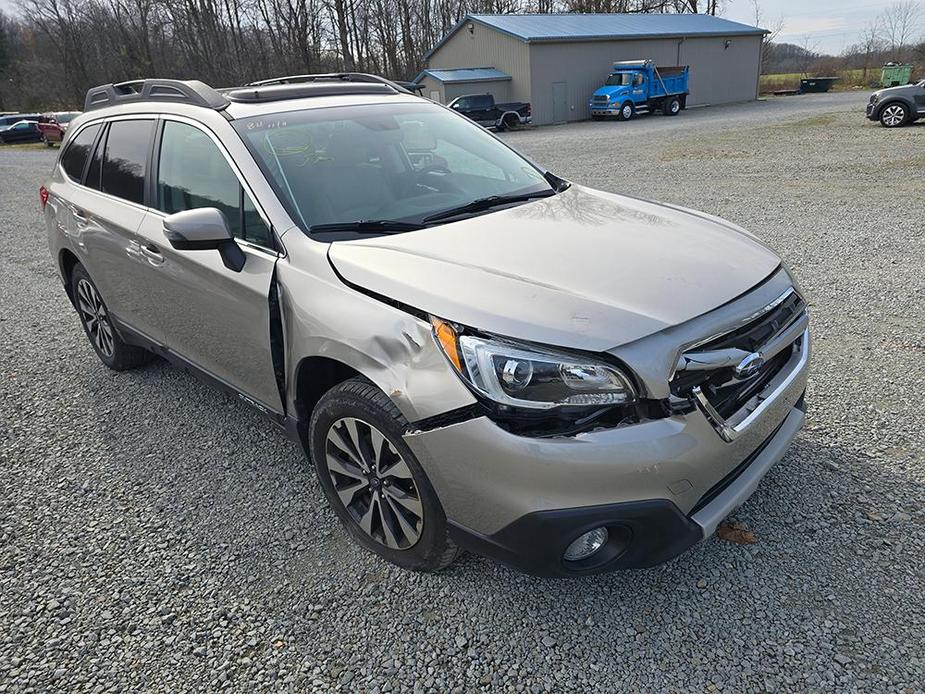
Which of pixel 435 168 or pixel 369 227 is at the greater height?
pixel 435 168

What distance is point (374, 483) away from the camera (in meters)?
2.58

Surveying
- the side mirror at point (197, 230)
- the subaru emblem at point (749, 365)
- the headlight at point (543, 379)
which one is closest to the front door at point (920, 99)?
the subaru emblem at point (749, 365)

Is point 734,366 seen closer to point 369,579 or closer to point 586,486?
point 586,486

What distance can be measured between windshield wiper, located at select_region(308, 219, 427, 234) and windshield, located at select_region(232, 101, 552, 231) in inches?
1.1

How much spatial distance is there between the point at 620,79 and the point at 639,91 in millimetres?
1073

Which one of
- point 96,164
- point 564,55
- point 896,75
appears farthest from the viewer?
point 896,75

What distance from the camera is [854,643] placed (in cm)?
221

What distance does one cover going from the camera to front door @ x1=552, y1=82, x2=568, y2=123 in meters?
31.1

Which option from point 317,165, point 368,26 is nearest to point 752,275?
point 317,165

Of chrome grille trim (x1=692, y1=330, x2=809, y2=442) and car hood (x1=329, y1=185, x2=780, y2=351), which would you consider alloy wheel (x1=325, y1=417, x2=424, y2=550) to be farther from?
chrome grille trim (x1=692, y1=330, x2=809, y2=442)

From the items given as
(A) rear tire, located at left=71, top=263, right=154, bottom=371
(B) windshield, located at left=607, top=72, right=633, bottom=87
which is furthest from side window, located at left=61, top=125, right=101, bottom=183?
(B) windshield, located at left=607, top=72, right=633, bottom=87

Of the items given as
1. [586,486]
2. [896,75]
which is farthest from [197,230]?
[896,75]

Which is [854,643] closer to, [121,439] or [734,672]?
[734,672]

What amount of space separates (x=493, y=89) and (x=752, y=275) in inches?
1230
